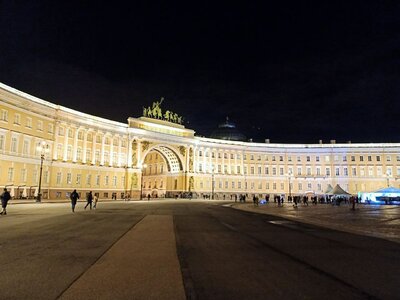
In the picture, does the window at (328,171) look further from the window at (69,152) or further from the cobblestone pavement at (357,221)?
the window at (69,152)

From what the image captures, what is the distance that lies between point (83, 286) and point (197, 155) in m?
93.4

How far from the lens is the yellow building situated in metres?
55.6

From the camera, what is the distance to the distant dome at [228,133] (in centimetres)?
11925

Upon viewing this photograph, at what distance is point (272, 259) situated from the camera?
9.99 metres

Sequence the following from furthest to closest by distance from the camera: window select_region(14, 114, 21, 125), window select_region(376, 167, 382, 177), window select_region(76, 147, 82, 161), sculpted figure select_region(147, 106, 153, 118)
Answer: window select_region(376, 167, 382, 177)
sculpted figure select_region(147, 106, 153, 118)
window select_region(76, 147, 82, 161)
window select_region(14, 114, 21, 125)

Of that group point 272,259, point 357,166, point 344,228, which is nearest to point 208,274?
point 272,259

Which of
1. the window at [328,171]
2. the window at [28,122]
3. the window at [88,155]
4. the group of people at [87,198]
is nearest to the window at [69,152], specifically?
the window at [88,155]

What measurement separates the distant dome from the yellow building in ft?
39.1

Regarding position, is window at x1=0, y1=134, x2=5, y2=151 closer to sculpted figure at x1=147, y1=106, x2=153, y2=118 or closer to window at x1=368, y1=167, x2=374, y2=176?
sculpted figure at x1=147, y1=106, x2=153, y2=118

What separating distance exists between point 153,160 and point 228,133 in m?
28.4

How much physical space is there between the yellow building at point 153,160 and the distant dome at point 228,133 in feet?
39.1

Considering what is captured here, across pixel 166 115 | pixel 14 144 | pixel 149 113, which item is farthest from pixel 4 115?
pixel 166 115

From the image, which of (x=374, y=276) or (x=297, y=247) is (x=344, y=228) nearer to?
(x=297, y=247)

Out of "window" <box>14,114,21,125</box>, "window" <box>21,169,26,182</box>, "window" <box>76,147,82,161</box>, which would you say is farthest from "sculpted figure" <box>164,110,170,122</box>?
"window" <box>21,169,26,182</box>
